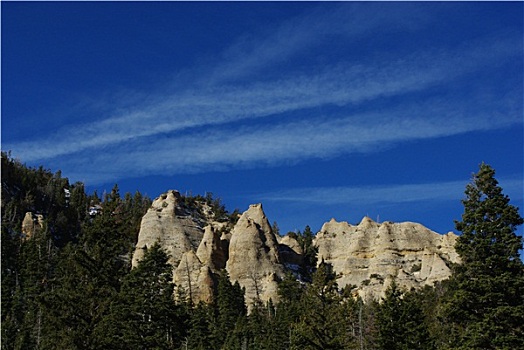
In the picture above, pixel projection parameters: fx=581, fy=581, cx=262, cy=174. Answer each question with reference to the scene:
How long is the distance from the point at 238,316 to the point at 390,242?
65751 millimetres

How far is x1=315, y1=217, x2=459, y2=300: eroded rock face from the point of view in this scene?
12331 centimetres

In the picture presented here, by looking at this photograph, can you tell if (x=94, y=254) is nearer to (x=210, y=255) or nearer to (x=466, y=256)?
(x=466, y=256)

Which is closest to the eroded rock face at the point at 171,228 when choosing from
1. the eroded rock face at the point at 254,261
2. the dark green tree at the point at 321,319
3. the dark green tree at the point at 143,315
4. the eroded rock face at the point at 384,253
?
the eroded rock face at the point at 254,261

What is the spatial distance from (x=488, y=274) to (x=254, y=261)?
8311 centimetres

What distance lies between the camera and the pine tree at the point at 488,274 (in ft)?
80.0

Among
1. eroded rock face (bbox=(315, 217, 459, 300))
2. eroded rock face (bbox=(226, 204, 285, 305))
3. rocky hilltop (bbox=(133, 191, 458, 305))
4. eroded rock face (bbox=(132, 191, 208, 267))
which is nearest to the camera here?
eroded rock face (bbox=(226, 204, 285, 305))

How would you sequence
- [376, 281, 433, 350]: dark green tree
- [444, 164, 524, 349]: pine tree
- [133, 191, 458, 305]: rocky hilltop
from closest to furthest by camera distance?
[444, 164, 524, 349]: pine tree
[376, 281, 433, 350]: dark green tree
[133, 191, 458, 305]: rocky hilltop

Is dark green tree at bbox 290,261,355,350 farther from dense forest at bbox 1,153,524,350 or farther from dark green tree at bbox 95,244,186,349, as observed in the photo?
dark green tree at bbox 95,244,186,349

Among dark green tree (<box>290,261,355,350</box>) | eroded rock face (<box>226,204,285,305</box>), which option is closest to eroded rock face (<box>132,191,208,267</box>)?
eroded rock face (<box>226,204,285,305</box>)

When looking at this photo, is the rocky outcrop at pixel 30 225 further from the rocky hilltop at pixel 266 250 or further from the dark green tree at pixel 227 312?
the dark green tree at pixel 227 312

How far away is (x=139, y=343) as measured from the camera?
110 feet

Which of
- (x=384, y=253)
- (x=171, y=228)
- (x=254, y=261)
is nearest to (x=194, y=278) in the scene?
(x=254, y=261)

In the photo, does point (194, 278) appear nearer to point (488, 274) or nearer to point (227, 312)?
point (227, 312)

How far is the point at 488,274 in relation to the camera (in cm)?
2548
